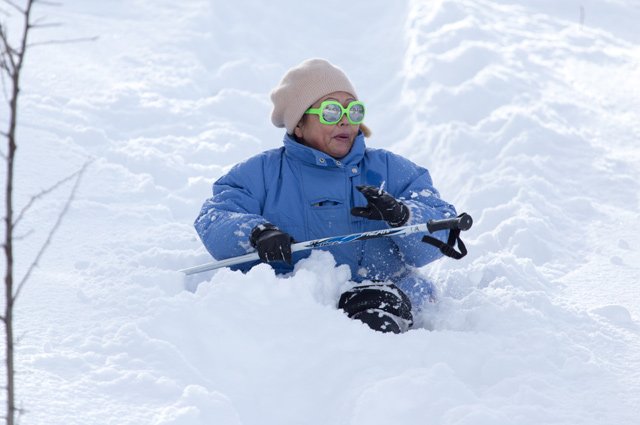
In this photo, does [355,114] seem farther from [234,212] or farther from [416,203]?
[234,212]

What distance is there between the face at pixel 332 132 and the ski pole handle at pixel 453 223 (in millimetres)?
807

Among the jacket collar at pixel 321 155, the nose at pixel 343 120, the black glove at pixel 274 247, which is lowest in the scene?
the black glove at pixel 274 247

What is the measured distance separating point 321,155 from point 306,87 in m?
0.44

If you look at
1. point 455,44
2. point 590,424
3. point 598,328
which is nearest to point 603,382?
point 590,424

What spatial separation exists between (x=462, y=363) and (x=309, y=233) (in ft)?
4.39

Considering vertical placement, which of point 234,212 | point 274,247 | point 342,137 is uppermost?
point 342,137

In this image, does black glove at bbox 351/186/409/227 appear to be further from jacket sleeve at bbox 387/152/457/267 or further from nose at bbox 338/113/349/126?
nose at bbox 338/113/349/126

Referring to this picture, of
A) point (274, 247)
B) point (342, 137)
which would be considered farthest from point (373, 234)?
point (342, 137)

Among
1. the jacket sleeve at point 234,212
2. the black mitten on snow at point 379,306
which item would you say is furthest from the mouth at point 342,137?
the black mitten on snow at point 379,306

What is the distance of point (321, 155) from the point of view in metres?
4.53

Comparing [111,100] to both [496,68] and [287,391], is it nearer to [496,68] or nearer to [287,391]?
[496,68]

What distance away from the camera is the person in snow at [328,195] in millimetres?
4328

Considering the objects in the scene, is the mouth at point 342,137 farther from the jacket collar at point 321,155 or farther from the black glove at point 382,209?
the black glove at point 382,209

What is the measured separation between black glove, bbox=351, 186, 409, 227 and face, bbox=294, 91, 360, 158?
0.47 meters
